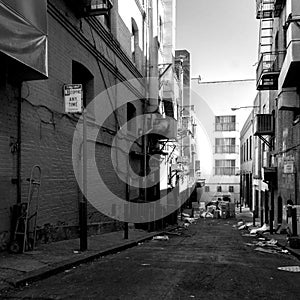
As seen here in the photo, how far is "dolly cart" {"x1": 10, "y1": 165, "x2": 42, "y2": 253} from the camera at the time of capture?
8266 millimetres

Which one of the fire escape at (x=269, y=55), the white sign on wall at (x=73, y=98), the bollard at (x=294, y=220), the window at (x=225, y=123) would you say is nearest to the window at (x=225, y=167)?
the window at (x=225, y=123)

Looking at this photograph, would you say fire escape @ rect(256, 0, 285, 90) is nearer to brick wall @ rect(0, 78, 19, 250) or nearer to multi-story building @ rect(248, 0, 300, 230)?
multi-story building @ rect(248, 0, 300, 230)

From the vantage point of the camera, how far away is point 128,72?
18469 millimetres

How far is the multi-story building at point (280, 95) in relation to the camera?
1384 centimetres

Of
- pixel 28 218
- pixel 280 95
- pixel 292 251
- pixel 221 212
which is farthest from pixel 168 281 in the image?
pixel 221 212

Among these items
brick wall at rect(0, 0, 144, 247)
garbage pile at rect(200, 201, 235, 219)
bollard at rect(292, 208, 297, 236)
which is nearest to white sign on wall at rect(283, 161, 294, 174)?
bollard at rect(292, 208, 297, 236)

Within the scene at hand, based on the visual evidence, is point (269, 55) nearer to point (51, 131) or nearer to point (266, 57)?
point (266, 57)

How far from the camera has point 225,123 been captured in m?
59.7

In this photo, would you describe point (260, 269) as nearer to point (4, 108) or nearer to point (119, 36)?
point (4, 108)

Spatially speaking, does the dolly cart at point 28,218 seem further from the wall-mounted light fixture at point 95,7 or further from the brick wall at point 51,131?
the wall-mounted light fixture at point 95,7

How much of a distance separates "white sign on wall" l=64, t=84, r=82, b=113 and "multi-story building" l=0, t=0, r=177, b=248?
108 millimetres

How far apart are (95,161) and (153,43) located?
11721 mm

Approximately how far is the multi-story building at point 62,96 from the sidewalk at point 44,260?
0.47 meters

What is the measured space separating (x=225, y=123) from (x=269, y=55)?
128ft
